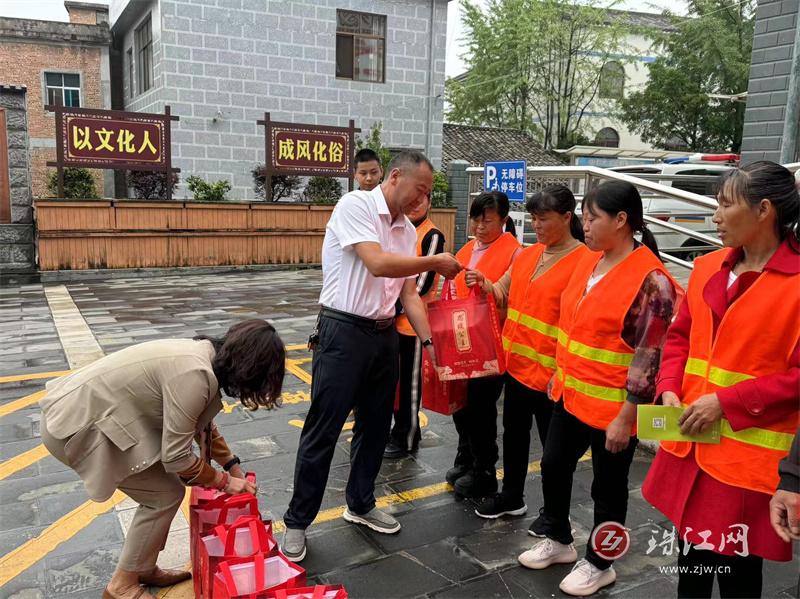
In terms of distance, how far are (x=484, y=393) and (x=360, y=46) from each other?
15372 mm

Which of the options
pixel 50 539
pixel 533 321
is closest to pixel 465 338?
pixel 533 321

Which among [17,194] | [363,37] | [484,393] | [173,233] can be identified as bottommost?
[484,393]

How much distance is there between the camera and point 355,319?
9.37ft

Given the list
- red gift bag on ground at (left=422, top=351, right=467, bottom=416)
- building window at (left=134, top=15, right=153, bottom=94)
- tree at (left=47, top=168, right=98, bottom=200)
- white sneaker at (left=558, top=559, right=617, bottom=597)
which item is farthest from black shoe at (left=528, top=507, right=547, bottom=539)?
building window at (left=134, top=15, right=153, bottom=94)

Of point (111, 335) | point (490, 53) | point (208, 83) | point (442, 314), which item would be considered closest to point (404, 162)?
point (442, 314)

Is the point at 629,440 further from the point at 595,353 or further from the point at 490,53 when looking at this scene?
the point at 490,53

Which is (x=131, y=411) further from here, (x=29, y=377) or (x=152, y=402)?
(x=29, y=377)

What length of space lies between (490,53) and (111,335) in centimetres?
2265

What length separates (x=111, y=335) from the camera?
723 cm

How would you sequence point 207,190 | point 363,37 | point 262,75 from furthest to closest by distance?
1. point 363,37
2. point 262,75
3. point 207,190

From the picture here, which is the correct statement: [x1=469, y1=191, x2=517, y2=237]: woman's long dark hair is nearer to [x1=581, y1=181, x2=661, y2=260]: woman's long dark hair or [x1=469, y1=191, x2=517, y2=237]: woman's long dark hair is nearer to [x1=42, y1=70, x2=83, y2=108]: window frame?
[x1=581, y1=181, x2=661, y2=260]: woman's long dark hair

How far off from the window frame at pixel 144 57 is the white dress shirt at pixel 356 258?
15.0 m

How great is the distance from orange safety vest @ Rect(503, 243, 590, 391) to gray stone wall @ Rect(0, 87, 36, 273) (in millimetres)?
11195

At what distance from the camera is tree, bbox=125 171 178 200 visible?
13180 mm
